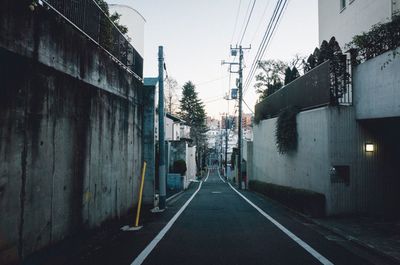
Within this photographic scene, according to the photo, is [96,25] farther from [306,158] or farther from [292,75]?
[292,75]

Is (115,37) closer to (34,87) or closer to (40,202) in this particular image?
(34,87)

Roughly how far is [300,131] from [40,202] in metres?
12.0

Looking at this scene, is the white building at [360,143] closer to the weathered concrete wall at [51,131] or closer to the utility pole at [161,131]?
the utility pole at [161,131]

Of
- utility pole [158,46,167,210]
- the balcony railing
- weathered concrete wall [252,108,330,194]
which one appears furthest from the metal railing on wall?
weathered concrete wall [252,108,330,194]

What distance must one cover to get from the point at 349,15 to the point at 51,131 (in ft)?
60.4

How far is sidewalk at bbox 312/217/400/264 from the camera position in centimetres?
704

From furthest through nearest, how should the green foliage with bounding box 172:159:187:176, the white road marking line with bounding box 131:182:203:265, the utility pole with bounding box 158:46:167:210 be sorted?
the green foliage with bounding box 172:159:187:176 → the utility pole with bounding box 158:46:167:210 → the white road marking line with bounding box 131:182:203:265

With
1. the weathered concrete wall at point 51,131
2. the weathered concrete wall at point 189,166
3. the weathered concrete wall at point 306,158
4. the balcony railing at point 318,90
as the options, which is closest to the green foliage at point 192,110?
the weathered concrete wall at point 189,166

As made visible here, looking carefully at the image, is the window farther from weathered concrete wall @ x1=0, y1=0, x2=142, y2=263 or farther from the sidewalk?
weathered concrete wall @ x1=0, y1=0, x2=142, y2=263

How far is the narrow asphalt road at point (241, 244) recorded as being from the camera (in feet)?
20.8

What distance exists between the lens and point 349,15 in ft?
63.4

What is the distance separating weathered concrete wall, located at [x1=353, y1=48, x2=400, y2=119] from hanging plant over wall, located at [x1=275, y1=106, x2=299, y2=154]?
4.37m

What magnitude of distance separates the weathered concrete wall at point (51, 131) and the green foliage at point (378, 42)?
312 inches

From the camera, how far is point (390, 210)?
11633mm
